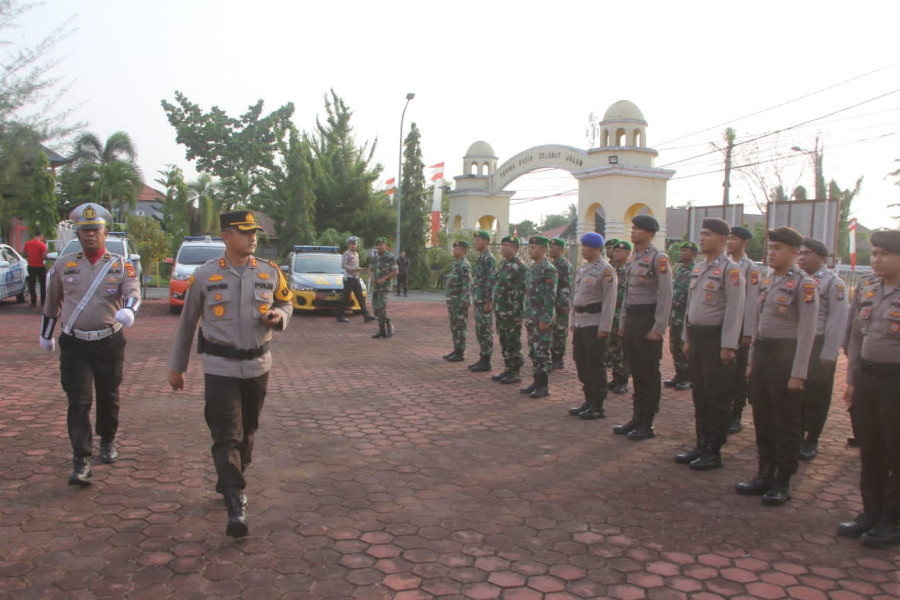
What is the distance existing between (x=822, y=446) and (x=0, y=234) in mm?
33437

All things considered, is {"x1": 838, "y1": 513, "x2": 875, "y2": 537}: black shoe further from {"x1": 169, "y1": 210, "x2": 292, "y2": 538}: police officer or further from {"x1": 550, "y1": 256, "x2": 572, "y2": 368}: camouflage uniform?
{"x1": 550, "y1": 256, "x2": 572, "y2": 368}: camouflage uniform

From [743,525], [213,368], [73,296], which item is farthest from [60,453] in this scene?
[743,525]

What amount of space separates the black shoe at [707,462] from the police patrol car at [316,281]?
10785 millimetres

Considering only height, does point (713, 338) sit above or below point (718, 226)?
below

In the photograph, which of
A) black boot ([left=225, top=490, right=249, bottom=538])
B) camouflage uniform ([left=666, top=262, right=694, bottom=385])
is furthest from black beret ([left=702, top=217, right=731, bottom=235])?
black boot ([left=225, top=490, right=249, bottom=538])

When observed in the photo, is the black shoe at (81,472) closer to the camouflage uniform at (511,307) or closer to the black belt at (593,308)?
the black belt at (593,308)

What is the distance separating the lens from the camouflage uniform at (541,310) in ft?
25.4

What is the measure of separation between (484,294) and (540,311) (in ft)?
5.62

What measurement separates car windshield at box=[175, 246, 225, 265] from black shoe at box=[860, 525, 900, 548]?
48.2 ft

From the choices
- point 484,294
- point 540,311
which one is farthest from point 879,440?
point 484,294

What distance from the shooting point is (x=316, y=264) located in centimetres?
1736

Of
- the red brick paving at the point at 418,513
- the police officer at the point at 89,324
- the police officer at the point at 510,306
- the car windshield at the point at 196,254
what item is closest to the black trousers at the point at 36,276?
the car windshield at the point at 196,254

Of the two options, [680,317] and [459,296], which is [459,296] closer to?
[459,296]

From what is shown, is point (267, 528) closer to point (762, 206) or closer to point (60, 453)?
point (60, 453)
